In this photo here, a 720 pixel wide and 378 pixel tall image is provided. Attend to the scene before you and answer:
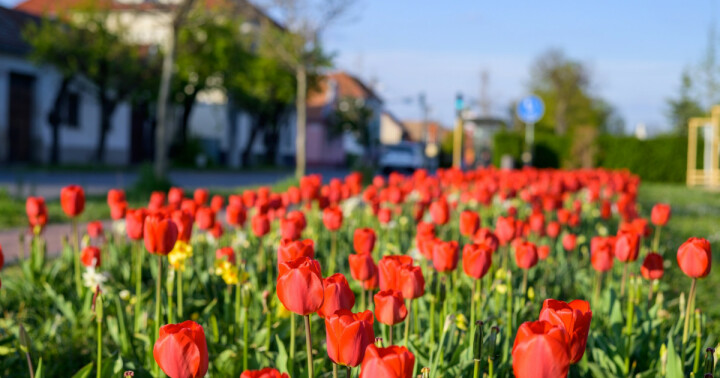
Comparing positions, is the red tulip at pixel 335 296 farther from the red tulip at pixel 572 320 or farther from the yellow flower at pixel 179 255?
the yellow flower at pixel 179 255

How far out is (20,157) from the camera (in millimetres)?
26828

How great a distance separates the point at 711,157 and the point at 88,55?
22211 mm

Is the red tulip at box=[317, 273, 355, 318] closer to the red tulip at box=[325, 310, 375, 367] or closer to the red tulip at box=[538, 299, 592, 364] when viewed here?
the red tulip at box=[325, 310, 375, 367]

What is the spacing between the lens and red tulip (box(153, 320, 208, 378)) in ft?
4.78

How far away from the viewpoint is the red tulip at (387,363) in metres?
1.25

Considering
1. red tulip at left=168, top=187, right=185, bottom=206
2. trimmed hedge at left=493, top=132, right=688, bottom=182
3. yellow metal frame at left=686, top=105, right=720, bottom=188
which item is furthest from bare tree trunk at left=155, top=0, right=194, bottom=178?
trimmed hedge at left=493, top=132, right=688, bottom=182

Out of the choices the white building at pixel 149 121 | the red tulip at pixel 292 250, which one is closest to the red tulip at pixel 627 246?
the red tulip at pixel 292 250

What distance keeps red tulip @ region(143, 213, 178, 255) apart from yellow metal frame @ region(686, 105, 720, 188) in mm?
25330

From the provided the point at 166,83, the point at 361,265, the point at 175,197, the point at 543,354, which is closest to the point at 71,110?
the point at 166,83

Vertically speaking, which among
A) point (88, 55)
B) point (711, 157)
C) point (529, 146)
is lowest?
point (711, 157)

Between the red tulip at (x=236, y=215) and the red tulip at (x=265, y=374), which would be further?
the red tulip at (x=236, y=215)

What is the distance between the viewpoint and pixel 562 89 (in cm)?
5834

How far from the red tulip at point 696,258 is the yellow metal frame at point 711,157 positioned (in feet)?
Answer: 80.7

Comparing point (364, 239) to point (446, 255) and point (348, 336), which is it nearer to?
point (446, 255)
